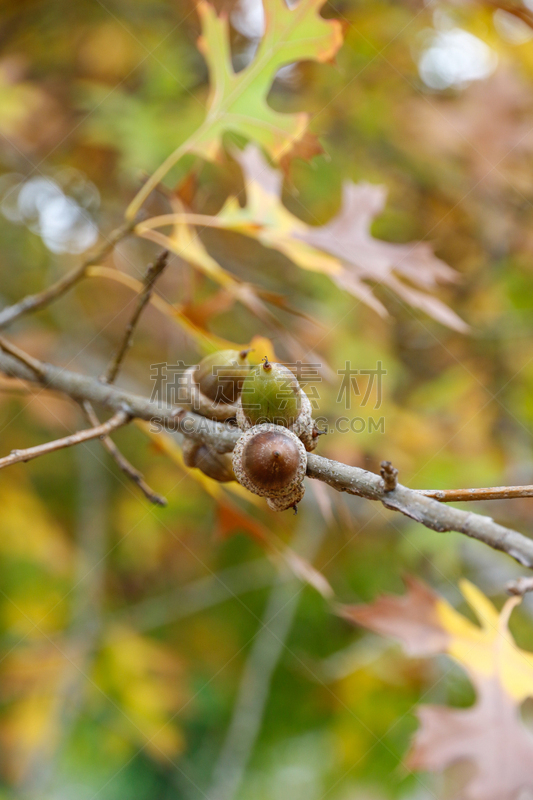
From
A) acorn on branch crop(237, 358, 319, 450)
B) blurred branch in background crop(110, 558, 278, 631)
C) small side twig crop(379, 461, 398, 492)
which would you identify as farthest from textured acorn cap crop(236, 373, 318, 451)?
blurred branch in background crop(110, 558, 278, 631)

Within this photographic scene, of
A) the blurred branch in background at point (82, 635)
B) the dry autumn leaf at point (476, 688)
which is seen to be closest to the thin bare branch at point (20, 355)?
the dry autumn leaf at point (476, 688)

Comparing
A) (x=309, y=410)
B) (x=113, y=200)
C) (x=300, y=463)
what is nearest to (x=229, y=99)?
(x=309, y=410)

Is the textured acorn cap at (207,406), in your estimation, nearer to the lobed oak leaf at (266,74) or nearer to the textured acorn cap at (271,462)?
the textured acorn cap at (271,462)

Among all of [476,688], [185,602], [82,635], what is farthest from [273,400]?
[185,602]

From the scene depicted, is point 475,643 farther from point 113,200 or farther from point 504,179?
point 113,200

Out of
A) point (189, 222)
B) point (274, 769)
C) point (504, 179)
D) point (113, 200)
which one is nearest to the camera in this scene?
point (189, 222)

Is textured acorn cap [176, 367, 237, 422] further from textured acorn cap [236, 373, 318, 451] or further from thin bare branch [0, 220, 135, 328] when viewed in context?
thin bare branch [0, 220, 135, 328]
